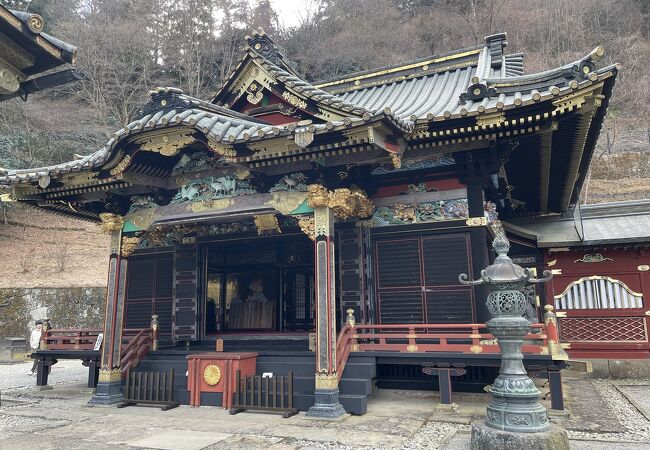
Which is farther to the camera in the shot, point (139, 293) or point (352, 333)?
point (139, 293)

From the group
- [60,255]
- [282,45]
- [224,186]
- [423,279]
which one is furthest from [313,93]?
[282,45]

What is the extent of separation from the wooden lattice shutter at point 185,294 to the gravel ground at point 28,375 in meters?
4.15

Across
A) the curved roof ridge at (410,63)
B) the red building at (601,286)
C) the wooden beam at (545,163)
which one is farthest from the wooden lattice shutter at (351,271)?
the curved roof ridge at (410,63)

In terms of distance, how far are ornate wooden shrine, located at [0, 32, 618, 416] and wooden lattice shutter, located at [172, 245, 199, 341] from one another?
4 cm

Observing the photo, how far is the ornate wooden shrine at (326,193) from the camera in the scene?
8117mm

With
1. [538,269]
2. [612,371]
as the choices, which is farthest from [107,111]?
[612,371]

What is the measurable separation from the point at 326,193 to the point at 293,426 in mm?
4002

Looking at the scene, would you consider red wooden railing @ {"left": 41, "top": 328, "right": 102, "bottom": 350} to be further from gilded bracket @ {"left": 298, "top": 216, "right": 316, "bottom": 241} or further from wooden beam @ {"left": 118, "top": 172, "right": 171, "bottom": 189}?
gilded bracket @ {"left": 298, "top": 216, "right": 316, "bottom": 241}

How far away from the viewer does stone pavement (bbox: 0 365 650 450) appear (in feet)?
21.3

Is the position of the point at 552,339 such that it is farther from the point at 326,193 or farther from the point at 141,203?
the point at 141,203

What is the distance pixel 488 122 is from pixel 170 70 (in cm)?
3080

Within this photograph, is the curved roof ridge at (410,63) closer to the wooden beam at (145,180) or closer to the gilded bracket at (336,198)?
the gilded bracket at (336,198)

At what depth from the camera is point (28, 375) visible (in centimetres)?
1510

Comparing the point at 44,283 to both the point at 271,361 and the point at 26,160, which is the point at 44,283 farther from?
the point at 271,361
